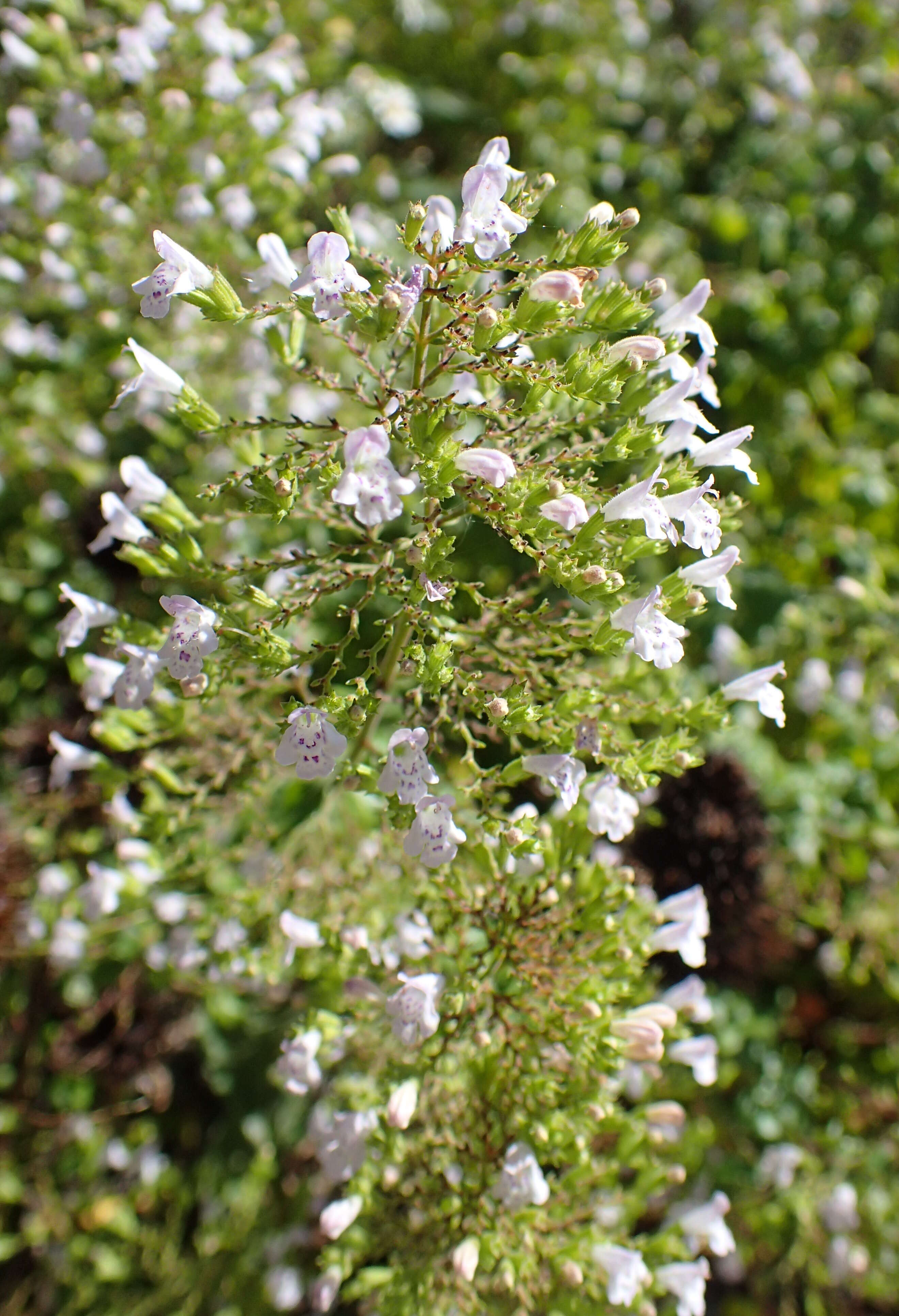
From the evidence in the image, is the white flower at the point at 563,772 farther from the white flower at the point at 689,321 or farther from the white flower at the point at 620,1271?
the white flower at the point at 620,1271

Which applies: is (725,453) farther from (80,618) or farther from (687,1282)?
(687,1282)

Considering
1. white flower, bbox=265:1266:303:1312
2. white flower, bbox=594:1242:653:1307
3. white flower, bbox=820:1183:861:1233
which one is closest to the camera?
white flower, bbox=594:1242:653:1307

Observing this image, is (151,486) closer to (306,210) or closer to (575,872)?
(575,872)

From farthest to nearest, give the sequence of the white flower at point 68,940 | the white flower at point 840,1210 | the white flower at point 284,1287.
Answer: the white flower at point 840,1210 → the white flower at point 68,940 → the white flower at point 284,1287

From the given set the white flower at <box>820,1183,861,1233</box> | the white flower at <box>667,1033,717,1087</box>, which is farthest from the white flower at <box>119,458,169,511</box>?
the white flower at <box>820,1183,861,1233</box>

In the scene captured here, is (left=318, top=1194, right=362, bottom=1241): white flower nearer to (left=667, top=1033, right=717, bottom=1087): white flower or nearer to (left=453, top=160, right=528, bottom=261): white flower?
(left=667, top=1033, right=717, bottom=1087): white flower

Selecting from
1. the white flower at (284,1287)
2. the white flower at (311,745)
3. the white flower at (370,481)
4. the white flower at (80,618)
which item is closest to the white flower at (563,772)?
the white flower at (311,745)
